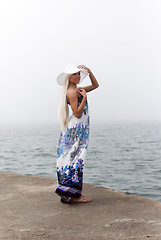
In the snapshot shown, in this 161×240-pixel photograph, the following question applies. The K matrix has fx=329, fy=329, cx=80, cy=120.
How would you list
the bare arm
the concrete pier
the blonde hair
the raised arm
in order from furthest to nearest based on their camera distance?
the raised arm → the blonde hair → the bare arm → the concrete pier

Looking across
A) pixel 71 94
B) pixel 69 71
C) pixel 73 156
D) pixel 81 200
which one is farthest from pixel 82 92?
pixel 81 200

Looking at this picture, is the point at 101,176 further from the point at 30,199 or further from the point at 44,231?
the point at 44,231

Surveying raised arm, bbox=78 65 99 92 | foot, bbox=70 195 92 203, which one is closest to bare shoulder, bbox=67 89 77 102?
raised arm, bbox=78 65 99 92

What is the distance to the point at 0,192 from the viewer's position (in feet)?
16.0

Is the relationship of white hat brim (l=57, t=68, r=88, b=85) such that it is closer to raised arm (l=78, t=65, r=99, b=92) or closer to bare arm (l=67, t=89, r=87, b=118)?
raised arm (l=78, t=65, r=99, b=92)

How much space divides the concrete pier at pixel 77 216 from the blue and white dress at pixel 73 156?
0.20 metres

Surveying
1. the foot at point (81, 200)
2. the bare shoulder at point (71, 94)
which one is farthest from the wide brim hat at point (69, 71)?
the foot at point (81, 200)

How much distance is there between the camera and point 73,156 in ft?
14.3

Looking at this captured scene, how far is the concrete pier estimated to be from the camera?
3.25m

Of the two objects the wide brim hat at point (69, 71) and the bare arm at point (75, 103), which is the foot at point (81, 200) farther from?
the wide brim hat at point (69, 71)

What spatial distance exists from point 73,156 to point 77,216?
0.85m

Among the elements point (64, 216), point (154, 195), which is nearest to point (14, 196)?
point (64, 216)

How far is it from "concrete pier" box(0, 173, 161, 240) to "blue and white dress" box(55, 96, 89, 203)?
20cm

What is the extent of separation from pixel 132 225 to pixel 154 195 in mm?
4324
